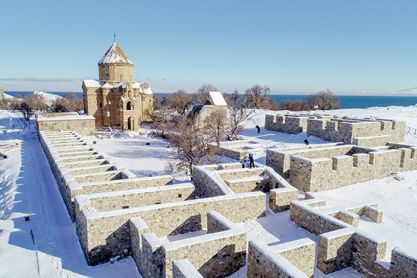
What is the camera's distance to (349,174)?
1591cm

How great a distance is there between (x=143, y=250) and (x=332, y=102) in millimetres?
69595

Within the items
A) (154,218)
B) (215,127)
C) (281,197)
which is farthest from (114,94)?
(154,218)

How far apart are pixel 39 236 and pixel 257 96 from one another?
60.3 m

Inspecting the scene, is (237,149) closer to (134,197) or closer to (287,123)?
(287,123)

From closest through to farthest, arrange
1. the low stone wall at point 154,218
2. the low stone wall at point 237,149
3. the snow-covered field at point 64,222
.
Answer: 1. the snow-covered field at point 64,222
2. the low stone wall at point 154,218
3. the low stone wall at point 237,149

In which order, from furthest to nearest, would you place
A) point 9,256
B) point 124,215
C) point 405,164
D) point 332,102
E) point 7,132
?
point 332,102, point 7,132, point 405,164, point 124,215, point 9,256

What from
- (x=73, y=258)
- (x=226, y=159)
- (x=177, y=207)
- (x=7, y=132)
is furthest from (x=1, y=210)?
(x=7, y=132)

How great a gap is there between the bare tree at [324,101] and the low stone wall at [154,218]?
195 feet

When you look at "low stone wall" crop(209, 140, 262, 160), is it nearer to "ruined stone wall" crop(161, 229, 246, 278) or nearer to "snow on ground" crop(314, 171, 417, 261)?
"snow on ground" crop(314, 171, 417, 261)

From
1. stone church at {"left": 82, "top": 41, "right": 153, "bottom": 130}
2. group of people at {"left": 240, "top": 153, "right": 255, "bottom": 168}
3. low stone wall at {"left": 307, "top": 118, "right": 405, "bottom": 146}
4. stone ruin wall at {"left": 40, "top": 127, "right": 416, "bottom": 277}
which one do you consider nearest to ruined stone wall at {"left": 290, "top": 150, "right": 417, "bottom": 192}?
stone ruin wall at {"left": 40, "top": 127, "right": 416, "bottom": 277}

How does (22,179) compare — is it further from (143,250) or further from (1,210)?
(143,250)

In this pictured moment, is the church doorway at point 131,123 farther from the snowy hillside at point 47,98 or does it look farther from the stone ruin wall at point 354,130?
the snowy hillside at point 47,98

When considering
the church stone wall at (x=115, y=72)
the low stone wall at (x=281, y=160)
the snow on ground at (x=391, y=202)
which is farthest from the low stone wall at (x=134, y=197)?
the church stone wall at (x=115, y=72)

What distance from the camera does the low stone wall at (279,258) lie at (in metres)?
7.13
